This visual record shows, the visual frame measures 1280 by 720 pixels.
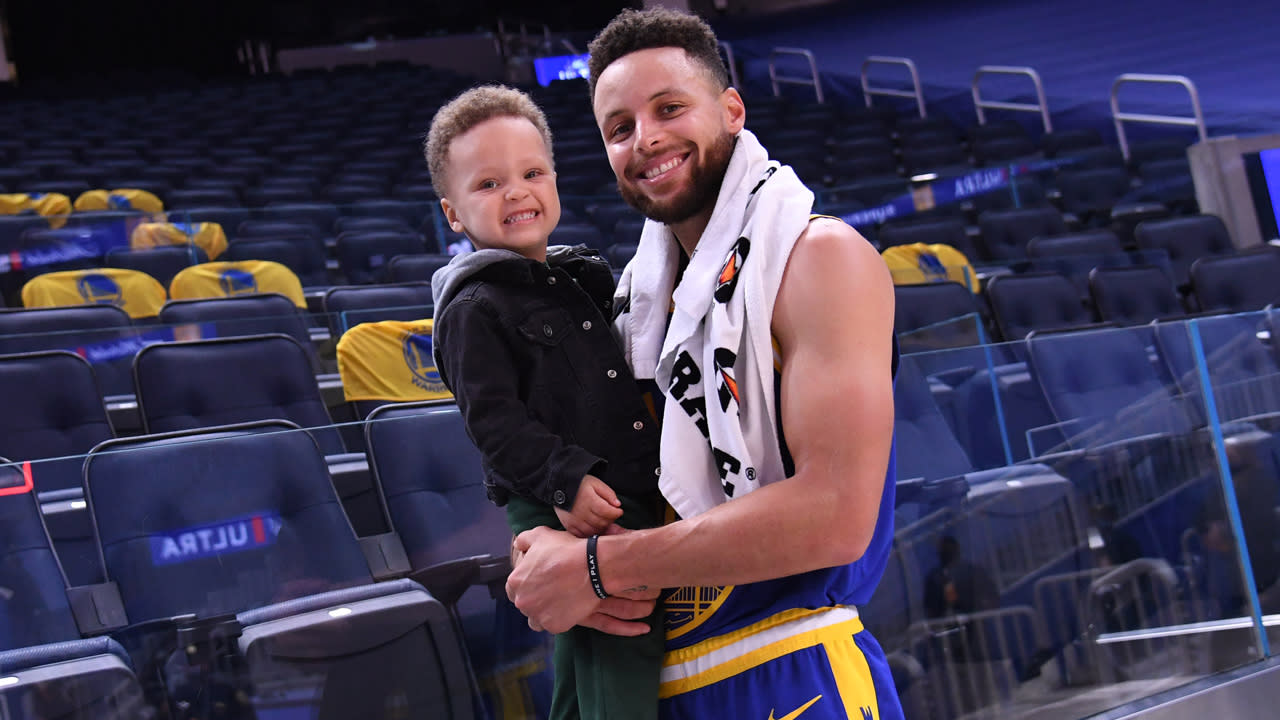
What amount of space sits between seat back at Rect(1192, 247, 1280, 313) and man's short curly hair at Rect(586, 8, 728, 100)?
13.8 ft

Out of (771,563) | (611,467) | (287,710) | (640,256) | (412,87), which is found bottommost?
(287,710)

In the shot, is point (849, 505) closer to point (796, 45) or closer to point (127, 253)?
point (127, 253)

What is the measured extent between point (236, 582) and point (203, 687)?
26 cm

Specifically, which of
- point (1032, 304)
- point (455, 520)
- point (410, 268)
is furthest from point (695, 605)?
point (410, 268)

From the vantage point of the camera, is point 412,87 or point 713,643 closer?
point 713,643

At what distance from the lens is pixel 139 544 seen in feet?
5.46

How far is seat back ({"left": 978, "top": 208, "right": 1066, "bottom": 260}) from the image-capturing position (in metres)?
5.76

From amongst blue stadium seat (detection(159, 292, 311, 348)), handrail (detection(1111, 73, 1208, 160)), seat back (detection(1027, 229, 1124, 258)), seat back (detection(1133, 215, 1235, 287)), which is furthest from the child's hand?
handrail (detection(1111, 73, 1208, 160))

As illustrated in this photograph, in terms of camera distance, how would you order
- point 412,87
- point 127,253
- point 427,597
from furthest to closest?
point 412,87
point 127,253
point 427,597

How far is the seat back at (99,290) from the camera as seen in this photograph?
4.25 metres

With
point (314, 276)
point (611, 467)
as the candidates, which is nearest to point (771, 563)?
point (611, 467)

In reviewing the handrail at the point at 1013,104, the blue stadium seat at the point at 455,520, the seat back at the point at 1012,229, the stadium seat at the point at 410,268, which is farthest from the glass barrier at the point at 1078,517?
the handrail at the point at 1013,104

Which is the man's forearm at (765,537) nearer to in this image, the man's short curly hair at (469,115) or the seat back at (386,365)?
the man's short curly hair at (469,115)

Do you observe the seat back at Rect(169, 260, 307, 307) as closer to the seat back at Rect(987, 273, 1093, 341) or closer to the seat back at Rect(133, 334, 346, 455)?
the seat back at Rect(133, 334, 346, 455)
